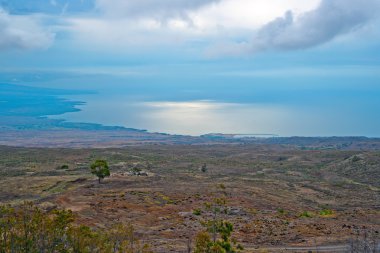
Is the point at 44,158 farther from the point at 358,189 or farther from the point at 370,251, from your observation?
the point at 370,251

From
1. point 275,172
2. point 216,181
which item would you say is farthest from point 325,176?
point 216,181

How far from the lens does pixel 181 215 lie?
126 feet

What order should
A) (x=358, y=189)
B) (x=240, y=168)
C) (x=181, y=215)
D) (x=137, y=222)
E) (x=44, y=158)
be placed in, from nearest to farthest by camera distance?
1. (x=137, y=222)
2. (x=181, y=215)
3. (x=358, y=189)
4. (x=240, y=168)
5. (x=44, y=158)

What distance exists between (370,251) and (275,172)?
5557cm

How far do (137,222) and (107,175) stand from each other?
18333 millimetres

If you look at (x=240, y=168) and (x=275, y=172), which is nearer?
(x=275, y=172)

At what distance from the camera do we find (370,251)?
25.7 meters

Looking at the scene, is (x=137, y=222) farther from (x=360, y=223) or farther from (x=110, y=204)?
(x=360, y=223)

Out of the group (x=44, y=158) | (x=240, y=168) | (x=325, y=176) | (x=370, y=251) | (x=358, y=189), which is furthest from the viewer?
(x=44, y=158)

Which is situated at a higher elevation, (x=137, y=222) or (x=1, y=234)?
(x=1, y=234)

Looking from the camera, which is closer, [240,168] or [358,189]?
[358,189]

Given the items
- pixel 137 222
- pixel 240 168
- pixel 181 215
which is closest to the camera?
pixel 137 222

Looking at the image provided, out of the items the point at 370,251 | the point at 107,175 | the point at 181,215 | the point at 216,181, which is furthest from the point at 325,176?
the point at 370,251

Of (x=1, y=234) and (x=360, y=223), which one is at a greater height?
(x=1, y=234)
